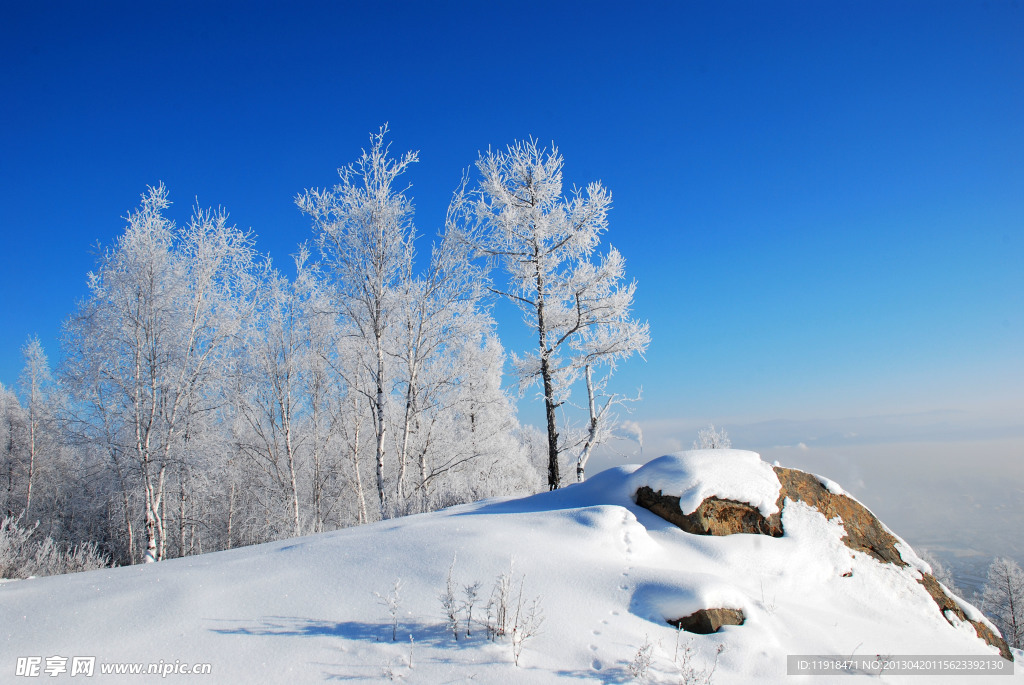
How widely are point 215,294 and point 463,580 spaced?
1366 cm

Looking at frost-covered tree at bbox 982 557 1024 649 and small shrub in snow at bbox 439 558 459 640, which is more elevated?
small shrub in snow at bbox 439 558 459 640

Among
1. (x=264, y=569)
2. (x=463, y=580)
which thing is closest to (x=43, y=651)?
(x=264, y=569)

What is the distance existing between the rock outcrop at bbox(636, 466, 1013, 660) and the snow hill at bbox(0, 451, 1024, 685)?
11cm

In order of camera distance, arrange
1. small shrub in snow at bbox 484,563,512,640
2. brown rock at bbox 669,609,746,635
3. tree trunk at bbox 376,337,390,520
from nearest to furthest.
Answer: small shrub in snow at bbox 484,563,512,640 → brown rock at bbox 669,609,746,635 → tree trunk at bbox 376,337,390,520

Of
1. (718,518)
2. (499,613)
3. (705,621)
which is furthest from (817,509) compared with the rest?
(499,613)

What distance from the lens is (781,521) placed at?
540 centimetres

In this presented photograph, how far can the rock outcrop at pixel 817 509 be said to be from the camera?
5.13 metres

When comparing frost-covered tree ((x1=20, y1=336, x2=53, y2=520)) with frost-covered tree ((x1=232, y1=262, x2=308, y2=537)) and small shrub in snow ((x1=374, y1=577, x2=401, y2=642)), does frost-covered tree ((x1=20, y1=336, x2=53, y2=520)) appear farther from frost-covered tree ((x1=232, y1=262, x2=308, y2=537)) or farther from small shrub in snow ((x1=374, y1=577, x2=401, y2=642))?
small shrub in snow ((x1=374, y1=577, x2=401, y2=642))

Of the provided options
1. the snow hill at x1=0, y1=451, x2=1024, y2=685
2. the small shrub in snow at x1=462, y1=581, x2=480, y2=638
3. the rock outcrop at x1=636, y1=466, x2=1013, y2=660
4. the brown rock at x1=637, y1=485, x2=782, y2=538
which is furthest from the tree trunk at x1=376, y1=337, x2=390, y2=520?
the small shrub in snow at x1=462, y1=581, x2=480, y2=638

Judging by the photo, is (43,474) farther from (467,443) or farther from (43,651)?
(43,651)

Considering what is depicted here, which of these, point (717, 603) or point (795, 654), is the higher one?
point (717, 603)

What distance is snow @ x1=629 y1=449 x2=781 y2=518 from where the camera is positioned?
5.36 m

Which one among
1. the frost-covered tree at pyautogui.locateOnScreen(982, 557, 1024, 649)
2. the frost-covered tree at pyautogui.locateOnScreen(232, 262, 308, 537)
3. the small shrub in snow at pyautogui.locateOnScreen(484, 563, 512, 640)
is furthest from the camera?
the frost-covered tree at pyautogui.locateOnScreen(982, 557, 1024, 649)

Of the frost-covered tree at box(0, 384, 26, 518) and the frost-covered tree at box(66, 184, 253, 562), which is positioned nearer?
the frost-covered tree at box(66, 184, 253, 562)
